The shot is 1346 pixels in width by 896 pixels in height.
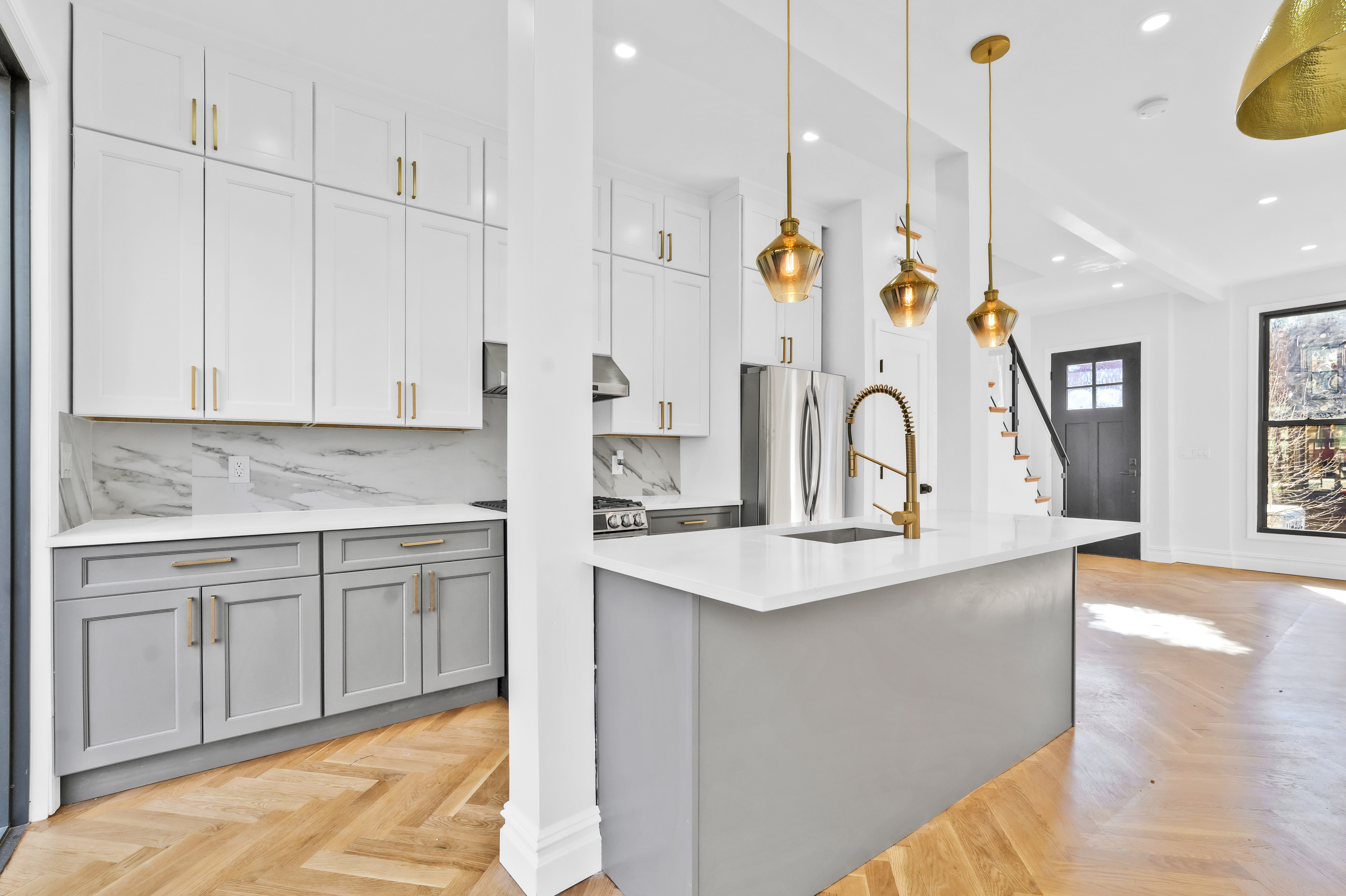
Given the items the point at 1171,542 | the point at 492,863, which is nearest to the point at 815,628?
the point at 492,863

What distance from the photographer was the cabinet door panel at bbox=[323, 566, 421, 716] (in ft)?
8.24

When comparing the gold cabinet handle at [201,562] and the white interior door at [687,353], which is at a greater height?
the white interior door at [687,353]

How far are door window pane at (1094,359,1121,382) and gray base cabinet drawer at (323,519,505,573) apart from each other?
701cm

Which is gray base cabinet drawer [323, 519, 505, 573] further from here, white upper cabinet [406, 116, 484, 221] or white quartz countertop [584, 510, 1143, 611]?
white upper cabinet [406, 116, 484, 221]

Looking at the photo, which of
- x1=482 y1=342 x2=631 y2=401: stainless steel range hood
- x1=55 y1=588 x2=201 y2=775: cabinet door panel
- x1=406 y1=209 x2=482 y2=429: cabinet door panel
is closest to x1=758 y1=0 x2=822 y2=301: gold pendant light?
x1=482 y1=342 x2=631 y2=401: stainless steel range hood

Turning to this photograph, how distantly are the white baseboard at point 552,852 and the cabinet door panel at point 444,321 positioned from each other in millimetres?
1914

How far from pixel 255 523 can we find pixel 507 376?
1.14m

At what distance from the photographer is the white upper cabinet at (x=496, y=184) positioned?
10.6 feet

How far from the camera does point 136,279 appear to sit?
2.44m

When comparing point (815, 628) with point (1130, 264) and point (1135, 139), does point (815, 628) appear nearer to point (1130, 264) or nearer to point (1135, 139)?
point (1135, 139)

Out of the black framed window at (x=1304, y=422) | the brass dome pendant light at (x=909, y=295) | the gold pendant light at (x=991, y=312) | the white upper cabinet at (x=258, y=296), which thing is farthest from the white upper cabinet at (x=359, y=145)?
the black framed window at (x=1304, y=422)

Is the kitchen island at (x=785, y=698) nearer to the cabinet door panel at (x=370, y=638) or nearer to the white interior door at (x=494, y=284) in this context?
the cabinet door panel at (x=370, y=638)

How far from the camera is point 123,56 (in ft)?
7.92

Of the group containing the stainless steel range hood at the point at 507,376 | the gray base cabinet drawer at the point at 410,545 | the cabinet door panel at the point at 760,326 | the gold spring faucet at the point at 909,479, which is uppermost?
the cabinet door panel at the point at 760,326
